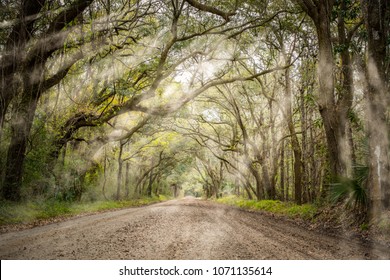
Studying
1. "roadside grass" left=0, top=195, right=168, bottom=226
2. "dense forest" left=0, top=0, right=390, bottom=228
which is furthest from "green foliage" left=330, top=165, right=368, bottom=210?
"roadside grass" left=0, top=195, right=168, bottom=226

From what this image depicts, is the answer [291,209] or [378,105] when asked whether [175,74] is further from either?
[378,105]

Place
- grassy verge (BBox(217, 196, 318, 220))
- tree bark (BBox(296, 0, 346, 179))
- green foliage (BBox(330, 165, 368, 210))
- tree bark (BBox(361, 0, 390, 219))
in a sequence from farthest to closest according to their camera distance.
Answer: grassy verge (BBox(217, 196, 318, 220)) < tree bark (BBox(296, 0, 346, 179)) < green foliage (BBox(330, 165, 368, 210)) < tree bark (BBox(361, 0, 390, 219))

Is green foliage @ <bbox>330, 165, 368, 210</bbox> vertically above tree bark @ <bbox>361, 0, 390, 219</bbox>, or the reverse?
tree bark @ <bbox>361, 0, 390, 219</bbox>

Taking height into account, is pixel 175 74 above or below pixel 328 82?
above

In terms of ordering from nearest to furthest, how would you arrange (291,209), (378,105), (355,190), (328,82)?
(378,105), (355,190), (328,82), (291,209)

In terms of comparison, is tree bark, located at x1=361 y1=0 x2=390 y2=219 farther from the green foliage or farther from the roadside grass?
the roadside grass

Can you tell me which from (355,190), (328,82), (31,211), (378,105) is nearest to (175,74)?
(328,82)

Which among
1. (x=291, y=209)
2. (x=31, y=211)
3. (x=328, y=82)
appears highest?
(x=328, y=82)

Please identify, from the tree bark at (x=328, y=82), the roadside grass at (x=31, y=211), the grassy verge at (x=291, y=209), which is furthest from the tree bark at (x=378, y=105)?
the roadside grass at (x=31, y=211)

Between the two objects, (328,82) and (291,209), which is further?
(291,209)

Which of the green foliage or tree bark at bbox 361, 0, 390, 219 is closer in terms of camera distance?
tree bark at bbox 361, 0, 390, 219

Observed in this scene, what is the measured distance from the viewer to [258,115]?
20.9 meters

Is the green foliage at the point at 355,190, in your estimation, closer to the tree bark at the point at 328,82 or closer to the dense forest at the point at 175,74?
the dense forest at the point at 175,74

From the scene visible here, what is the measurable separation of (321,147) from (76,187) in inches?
532
